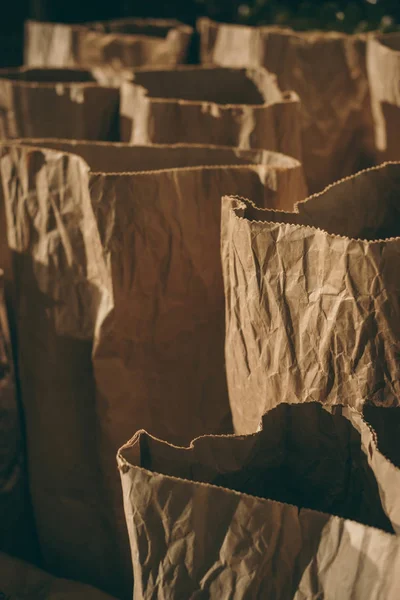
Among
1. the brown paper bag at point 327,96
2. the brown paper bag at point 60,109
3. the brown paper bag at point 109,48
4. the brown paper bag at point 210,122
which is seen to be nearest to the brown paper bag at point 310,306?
the brown paper bag at point 210,122

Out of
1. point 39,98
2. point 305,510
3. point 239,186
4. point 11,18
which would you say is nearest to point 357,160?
point 39,98

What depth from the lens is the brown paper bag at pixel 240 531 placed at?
1.93 ft

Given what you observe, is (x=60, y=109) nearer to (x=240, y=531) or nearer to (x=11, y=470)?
(x=11, y=470)

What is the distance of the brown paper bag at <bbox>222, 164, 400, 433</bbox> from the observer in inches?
27.7

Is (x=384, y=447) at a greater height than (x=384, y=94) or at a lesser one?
lesser

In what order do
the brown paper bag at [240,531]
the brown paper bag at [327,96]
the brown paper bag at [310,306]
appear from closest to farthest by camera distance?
1. the brown paper bag at [240,531]
2. the brown paper bag at [310,306]
3. the brown paper bag at [327,96]

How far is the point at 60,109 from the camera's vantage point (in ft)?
4.40

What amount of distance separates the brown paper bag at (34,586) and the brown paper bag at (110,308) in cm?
8

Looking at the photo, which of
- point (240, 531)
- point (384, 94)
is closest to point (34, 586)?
point (240, 531)

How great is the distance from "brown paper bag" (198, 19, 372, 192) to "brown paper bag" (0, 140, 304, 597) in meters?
0.59

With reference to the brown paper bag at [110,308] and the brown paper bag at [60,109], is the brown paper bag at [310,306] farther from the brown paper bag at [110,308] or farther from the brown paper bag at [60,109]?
the brown paper bag at [60,109]

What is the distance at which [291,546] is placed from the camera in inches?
24.0

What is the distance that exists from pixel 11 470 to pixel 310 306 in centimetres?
55

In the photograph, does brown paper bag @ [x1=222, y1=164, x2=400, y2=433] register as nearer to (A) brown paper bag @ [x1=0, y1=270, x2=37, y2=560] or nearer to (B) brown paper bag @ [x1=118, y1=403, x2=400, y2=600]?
(B) brown paper bag @ [x1=118, y1=403, x2=400, y2=600]
